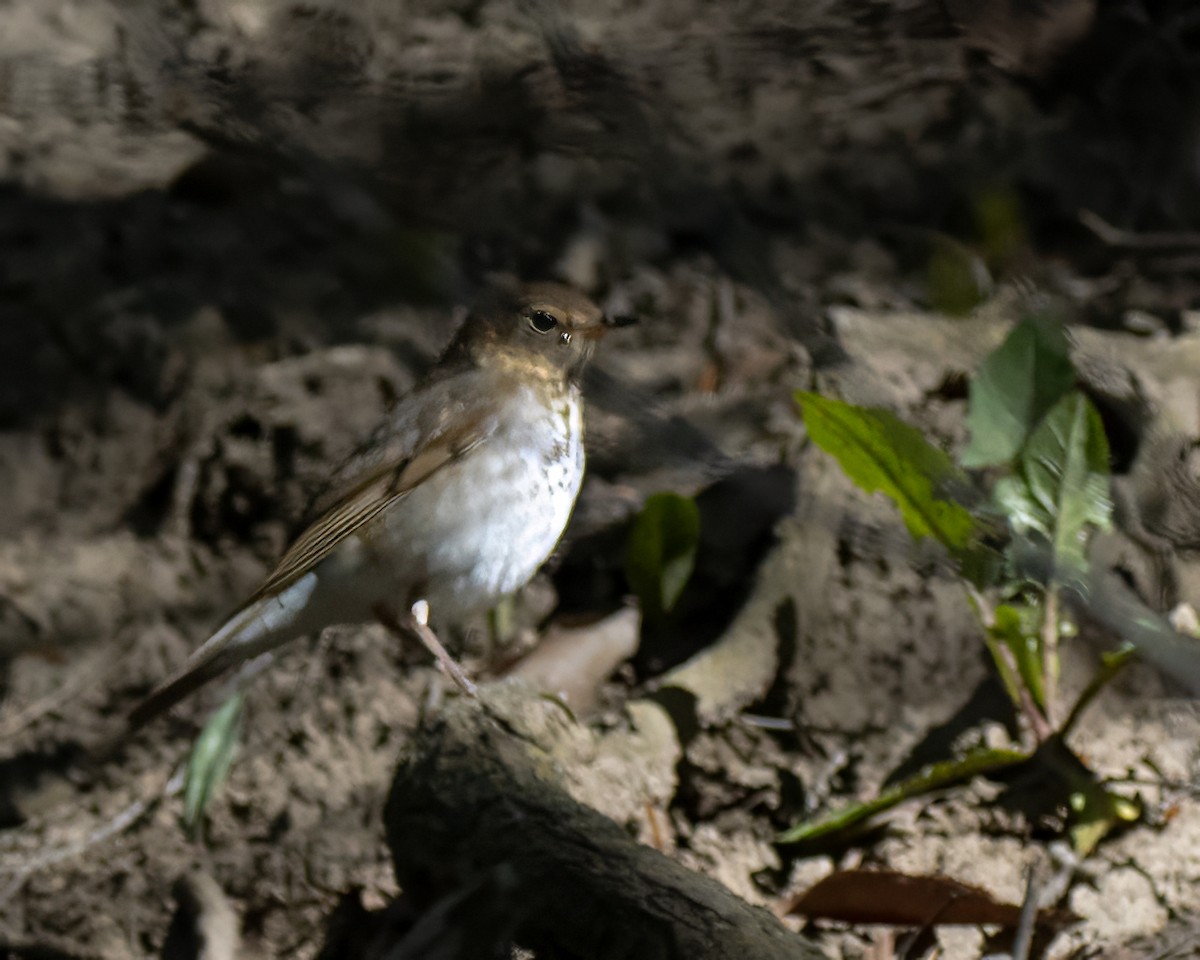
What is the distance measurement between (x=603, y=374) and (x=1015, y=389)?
1.08m

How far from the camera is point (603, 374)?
11.6 feet

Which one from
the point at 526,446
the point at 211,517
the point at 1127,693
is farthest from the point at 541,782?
the point at 211,517

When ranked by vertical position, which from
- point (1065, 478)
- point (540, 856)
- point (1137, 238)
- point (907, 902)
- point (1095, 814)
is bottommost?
point (907, 902)

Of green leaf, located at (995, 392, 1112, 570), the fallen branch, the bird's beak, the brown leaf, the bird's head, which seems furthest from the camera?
the bird's head

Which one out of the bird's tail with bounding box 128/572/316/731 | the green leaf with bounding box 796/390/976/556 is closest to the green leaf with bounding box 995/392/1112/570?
the green leaf with bounding box 796/390/976/556

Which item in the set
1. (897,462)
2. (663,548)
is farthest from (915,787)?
(663,548)

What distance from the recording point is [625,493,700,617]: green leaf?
353 centimetres

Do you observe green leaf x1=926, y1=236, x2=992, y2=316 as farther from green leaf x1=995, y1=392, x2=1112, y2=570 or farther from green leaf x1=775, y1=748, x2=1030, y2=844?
green leaf x1=775, y1=748, x2=1030, y2=844

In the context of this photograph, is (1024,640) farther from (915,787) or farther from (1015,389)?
(1015,389)

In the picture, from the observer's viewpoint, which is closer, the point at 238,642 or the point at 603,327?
the point at 238,642

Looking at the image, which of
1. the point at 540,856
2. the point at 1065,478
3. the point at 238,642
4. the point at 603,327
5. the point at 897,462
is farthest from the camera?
the point at 603,327

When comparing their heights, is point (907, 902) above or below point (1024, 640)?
below

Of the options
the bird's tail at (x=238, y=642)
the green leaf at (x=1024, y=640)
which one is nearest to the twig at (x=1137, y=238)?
the green leaf at (x=1024, y=640)

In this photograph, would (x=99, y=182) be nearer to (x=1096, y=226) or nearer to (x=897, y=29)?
(x=897, y=29)
